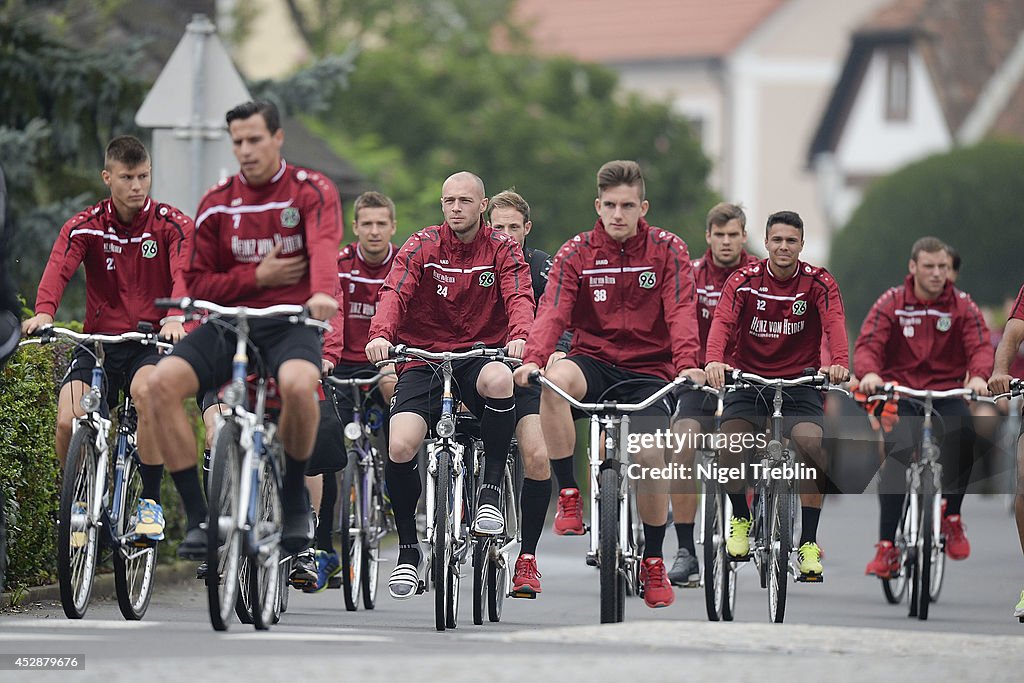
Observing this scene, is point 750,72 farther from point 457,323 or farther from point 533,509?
point 533,509

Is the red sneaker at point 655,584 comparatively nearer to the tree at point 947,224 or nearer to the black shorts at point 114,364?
the black shorts at point 114,364

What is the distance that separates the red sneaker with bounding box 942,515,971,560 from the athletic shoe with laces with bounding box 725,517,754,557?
2153 millimetres

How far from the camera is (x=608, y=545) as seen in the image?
11.3 meters

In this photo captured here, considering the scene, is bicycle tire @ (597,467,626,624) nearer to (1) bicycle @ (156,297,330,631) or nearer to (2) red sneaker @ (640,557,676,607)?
(2) red sneaker @ (640,557,676,607)

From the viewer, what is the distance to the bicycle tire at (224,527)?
30.5ft

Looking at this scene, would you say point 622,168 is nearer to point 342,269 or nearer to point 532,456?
point 532,456

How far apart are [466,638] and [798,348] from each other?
11.4 feet

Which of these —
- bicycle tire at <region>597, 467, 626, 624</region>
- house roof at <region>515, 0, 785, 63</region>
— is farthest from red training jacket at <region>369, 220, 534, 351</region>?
house roof at <region>515, 0, 785, 63</region>

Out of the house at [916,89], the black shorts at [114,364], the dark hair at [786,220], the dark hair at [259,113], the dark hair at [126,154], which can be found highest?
the house at [916,89]

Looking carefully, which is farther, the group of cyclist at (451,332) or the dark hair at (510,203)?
the dark hair at (510,203)

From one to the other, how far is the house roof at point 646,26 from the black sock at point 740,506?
48.5 m

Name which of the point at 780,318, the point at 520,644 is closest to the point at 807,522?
the point at 780,318

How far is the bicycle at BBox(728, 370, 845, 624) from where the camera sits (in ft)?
40.2

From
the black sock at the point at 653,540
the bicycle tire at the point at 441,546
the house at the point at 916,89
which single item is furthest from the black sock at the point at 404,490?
the house at the point at 916,89
